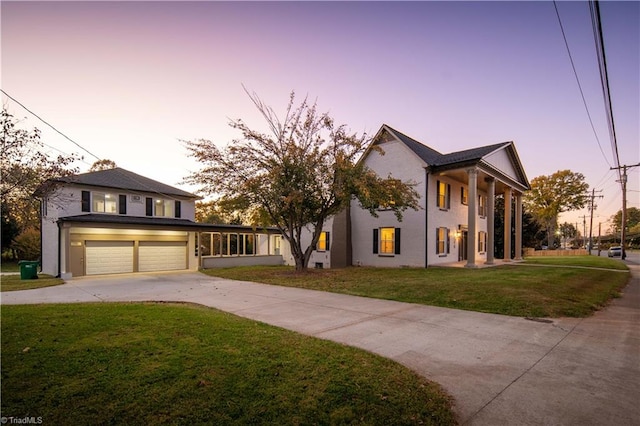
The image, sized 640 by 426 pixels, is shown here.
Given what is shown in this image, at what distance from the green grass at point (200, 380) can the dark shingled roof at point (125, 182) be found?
16.4 meters

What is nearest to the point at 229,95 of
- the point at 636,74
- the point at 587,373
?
the point at 636,74

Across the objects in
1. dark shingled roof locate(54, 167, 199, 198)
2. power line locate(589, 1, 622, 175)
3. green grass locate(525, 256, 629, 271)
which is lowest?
green grass locate(525, 256, 629, 271)

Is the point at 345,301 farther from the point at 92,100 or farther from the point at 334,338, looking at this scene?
the point at 92,100

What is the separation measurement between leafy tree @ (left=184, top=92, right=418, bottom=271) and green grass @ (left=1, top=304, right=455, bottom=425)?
10153 millimetres

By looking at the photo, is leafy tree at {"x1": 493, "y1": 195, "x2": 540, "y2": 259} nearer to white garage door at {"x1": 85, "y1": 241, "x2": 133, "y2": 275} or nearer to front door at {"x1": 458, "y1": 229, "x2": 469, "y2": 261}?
front door at {"x1": 458, "y1": 229, "x2": 469, "y2": 261}

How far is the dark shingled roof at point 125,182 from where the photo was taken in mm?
19505

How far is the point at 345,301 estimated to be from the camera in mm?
9383

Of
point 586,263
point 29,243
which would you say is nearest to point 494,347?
point 586,263

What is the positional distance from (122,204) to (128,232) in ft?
8.19

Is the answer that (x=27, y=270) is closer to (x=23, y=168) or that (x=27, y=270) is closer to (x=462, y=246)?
(x=23, y=168)

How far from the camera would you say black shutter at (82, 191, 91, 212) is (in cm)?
1877

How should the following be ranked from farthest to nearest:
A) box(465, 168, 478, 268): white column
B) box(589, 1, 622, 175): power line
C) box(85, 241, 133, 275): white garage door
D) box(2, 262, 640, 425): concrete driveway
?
box(465, 168, 478, 268): white column, box(85, 241, 133, 275): white garage door, box(589, 1, 622, 175): power line, box(2, 262, 640, 425): concrete driveway

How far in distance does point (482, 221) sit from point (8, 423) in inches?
1083

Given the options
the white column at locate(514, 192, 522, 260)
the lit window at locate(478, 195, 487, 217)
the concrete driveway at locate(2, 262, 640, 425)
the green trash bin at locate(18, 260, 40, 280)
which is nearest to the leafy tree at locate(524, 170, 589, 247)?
the white column at locate(514, 192, 522, 260)
